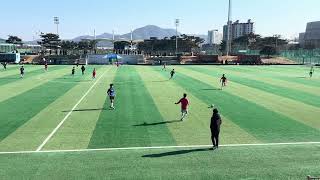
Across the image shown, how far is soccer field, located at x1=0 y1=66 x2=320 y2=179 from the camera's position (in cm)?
1358

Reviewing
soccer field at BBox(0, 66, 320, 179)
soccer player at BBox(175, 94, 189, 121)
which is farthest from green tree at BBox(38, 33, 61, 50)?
soccer player at BBox(175, 94, 189, 121)

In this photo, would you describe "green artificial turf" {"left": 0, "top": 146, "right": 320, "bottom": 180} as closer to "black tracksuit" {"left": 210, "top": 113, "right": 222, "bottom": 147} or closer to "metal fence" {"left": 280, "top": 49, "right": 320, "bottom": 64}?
"black tracksuit" {"left": 210, "top": 113, "right": 222, "bottom": 147}

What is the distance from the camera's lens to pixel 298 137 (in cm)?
1891

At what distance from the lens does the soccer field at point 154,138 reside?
13.6 metres

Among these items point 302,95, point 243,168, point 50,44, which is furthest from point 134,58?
point 243,168

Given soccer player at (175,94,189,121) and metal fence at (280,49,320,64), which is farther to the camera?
metal fence at (280,49,320,64)

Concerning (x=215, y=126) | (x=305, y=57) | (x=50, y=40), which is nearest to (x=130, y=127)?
(x=215, y=126)

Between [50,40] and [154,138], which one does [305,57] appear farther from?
[50,40]

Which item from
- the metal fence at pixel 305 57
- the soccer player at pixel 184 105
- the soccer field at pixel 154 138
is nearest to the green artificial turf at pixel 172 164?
the soccer field at pixel 154 138

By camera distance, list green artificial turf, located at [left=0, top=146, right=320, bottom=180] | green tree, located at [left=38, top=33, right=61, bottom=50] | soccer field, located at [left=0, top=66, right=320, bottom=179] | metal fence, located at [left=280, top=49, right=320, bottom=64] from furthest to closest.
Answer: green tree, located at [left=38, top=33, right=61, bottom=50], metal fence, located at [left=280, top=49, right=320, bottom=64], soccer field, located at [left=0, top=66, right=320, bottom=179], green artificial turf, located at [left=0, top=146, right=320, bottom=180]

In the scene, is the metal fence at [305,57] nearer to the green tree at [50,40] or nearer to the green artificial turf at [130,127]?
the green artificial turf at [130,127]

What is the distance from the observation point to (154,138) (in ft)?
61.0

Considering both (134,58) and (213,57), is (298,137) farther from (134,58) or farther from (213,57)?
(134,58)

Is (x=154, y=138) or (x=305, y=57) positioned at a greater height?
(x=305, y=57)
